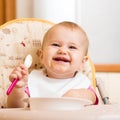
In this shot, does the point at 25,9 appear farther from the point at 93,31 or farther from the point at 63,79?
the point at 63,79

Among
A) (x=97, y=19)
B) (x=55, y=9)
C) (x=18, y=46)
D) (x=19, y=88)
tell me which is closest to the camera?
(x=19, y=88)

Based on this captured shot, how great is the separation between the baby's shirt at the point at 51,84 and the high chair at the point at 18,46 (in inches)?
2.5

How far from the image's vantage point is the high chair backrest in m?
1.14

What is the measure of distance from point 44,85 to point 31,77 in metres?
0.07

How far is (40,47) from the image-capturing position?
116cm

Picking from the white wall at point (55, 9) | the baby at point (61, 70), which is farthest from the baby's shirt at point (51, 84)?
the white wall at point (55, 9)

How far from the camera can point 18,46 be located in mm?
1158

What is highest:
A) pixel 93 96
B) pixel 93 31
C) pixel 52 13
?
pixel 52 13

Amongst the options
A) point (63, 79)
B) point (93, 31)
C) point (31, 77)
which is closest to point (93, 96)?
point (63, 79)

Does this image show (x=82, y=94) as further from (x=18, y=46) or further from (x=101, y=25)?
(x=101, y=25)

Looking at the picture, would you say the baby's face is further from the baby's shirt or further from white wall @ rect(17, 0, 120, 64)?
white wall @ rect(17, 0, 120, 64)

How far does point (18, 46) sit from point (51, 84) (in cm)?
21

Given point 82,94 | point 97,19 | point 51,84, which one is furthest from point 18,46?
point 97,19

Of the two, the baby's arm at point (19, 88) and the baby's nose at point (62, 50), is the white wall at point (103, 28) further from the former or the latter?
the baby's arm at point (19, 88)
